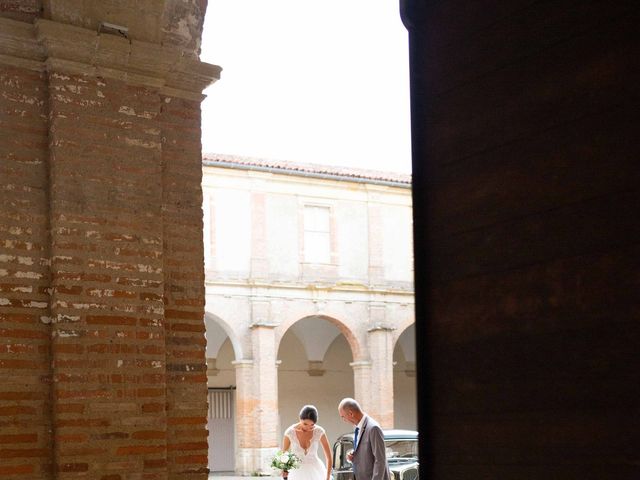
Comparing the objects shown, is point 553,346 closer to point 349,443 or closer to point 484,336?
point 484,336

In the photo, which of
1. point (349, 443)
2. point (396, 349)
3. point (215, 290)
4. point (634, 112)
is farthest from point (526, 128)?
point (396, 349)

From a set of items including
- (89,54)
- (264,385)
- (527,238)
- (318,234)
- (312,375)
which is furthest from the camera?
(312,375)

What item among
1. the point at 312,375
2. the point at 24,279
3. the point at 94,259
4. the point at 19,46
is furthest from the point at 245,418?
the point at 19,46

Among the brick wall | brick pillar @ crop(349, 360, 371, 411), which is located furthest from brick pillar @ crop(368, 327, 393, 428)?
the brick wall

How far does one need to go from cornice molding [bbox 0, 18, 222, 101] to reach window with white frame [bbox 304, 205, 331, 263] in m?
19.5

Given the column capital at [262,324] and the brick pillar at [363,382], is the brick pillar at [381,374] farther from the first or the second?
the column capital at [262,324]

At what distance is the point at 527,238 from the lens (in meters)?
1.41

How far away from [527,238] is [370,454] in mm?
6448

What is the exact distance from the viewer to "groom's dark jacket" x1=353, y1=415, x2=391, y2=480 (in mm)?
7477

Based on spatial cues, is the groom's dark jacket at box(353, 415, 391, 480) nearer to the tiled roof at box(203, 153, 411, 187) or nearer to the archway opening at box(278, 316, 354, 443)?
the tiled roof at box(203, 153, 411, 187)

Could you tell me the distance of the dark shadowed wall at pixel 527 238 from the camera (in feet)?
4.15

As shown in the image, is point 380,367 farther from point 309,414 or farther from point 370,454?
point 370,454

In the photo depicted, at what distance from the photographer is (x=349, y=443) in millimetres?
13500

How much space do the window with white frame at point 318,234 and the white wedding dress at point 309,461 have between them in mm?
15299
